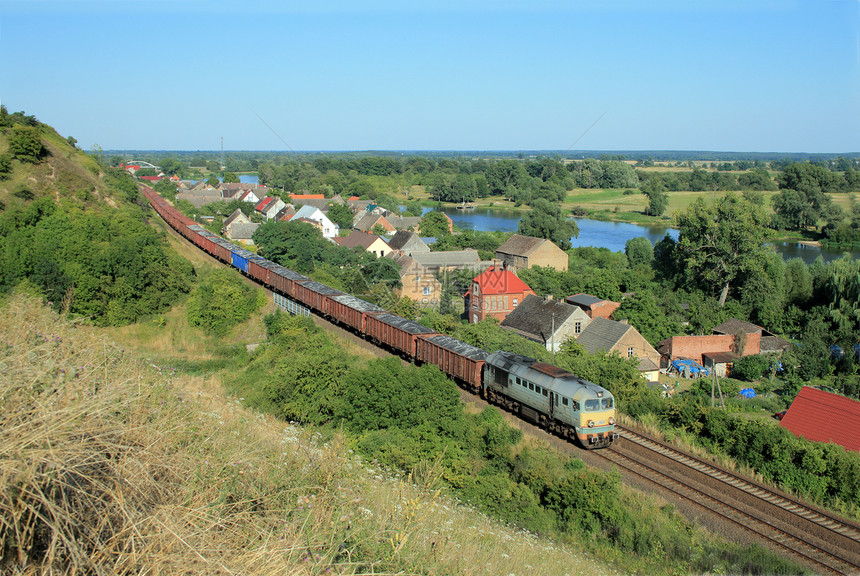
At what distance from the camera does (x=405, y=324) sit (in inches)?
1072

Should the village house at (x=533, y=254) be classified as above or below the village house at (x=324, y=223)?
below

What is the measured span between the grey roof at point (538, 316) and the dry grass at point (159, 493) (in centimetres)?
2704

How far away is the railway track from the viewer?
45.9 ft

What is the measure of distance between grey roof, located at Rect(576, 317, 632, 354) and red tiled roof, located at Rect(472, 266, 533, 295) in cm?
773

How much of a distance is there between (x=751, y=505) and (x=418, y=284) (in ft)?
116

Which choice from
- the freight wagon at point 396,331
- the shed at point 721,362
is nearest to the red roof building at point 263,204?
the freight wagon at point 396,331

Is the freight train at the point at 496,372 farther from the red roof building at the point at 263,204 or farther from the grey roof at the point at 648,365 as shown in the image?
the red roof building at the point at 263,204

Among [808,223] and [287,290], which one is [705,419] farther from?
[808,223]

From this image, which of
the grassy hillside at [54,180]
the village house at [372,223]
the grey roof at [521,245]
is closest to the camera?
the grassy hillside at [54,180]

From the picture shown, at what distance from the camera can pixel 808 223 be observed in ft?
302

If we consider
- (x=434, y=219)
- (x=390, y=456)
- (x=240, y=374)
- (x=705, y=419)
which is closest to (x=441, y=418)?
(x=390, y=456)

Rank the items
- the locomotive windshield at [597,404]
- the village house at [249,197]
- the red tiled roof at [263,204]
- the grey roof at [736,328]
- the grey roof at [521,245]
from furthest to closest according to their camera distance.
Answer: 1. the village house at [249,197]
2. the red tiled roof at [263,204]
3. the grey roof at [521,245]
4. the grey roof at [736,328]
5. the locomotive windshield at [597,404]

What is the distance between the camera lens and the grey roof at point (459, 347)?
22.8m

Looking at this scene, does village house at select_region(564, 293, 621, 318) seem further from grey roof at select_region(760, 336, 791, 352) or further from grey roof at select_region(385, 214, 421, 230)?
grey roof at select_region(385, 214, 421, 230)
